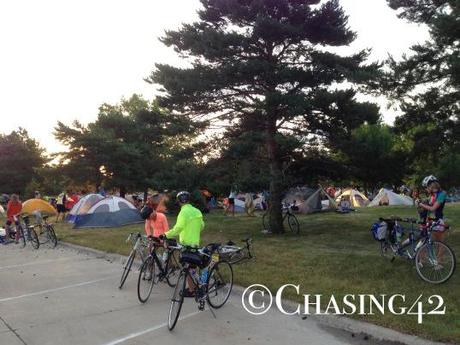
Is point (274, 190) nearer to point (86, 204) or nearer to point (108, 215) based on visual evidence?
point (108, 215)

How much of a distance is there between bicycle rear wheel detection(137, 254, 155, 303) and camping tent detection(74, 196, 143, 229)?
14.4 meters

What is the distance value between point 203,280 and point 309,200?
21710 mm

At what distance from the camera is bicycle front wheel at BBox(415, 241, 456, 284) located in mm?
8164

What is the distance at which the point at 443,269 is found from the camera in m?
8.28

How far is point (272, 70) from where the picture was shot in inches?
634

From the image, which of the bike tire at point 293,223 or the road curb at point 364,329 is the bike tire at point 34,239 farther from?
the road curb at point 364,329

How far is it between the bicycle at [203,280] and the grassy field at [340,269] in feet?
3.82

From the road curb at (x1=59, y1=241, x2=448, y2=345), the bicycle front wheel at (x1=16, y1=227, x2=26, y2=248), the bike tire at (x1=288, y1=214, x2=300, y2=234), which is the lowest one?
the road curb at (x1=59, y1=241, x2=448, y2=345)

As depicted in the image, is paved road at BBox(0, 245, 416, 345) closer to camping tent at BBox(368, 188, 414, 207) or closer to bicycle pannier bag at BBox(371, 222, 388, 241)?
bicycle pannier bag at BBox(371, 222, 388, 241)

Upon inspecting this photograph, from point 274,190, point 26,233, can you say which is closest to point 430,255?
point 274,190

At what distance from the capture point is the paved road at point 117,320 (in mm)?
6152

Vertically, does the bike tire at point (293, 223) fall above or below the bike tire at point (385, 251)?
above

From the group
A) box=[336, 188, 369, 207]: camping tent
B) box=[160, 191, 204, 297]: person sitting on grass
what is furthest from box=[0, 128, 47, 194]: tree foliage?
box=[160, 191, 204, 297]: person sitting on grass

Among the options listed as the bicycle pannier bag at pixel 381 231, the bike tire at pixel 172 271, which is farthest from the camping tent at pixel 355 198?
the bike tire at pixel 172 271
